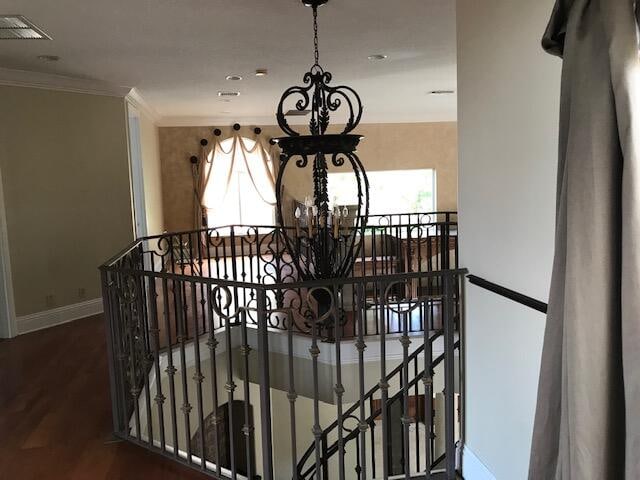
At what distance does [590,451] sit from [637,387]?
204mm

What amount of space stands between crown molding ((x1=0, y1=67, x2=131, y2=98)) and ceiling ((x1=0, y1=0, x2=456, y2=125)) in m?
0.12

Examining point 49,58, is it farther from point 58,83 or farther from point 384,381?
point 384,381

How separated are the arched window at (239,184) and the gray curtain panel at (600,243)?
889 centimetres

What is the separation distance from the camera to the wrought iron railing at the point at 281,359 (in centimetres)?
262

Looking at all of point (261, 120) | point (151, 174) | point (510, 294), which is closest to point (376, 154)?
point (261, 120)

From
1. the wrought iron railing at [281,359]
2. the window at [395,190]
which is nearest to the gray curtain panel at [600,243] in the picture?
the wrought iron railing at [281,359]

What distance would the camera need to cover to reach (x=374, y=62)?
537 centimetres

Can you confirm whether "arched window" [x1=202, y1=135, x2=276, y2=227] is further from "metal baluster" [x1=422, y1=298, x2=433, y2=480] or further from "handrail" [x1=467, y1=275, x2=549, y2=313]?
"handrail" [x1=467, y1=275, x2=549, y2=313]

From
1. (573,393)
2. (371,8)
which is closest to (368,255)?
(371,8)

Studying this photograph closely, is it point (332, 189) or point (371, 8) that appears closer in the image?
point (371, 8)

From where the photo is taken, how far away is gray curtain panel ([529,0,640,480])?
114cm

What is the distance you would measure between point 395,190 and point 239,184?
9.97ft

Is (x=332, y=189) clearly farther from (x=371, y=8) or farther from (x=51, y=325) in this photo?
(x=371, y=8)

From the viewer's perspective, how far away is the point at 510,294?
218cm
